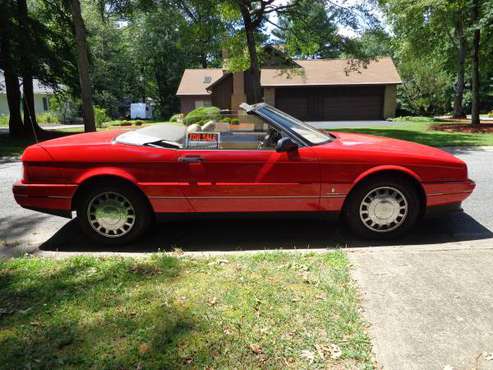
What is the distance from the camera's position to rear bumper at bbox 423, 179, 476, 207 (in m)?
4.56

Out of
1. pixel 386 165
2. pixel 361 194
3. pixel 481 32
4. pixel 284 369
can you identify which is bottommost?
pixel 284 369

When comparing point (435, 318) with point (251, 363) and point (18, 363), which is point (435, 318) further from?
point (18, 363)

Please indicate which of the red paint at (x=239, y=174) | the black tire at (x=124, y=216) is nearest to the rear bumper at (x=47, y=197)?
the red paint at (x=239, y=174)

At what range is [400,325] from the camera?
9.58 ft

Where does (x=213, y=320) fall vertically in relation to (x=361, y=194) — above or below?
below

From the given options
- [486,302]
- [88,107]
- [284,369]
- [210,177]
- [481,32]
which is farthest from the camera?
[481,32]

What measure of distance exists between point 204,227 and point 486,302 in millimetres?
3155

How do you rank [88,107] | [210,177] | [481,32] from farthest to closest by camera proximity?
[481,32]
[88,107]
[210,177]

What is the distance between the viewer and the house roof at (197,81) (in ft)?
136

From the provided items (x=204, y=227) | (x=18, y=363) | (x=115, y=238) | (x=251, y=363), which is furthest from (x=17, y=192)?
(x=251, y=363)

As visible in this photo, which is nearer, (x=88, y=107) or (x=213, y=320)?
(x=213, y=320)

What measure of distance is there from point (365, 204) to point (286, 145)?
1060 mm

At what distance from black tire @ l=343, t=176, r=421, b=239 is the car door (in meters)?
0.41

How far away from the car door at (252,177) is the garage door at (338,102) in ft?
107
